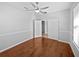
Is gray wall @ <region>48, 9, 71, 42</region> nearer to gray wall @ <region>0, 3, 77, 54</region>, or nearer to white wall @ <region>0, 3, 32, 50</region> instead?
gray wall @ <region>0, 3, 77, 54</region>

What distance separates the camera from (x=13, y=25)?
3.96 meters

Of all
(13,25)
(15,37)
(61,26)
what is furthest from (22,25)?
(61,26)

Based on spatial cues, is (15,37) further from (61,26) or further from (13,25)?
(61,26)

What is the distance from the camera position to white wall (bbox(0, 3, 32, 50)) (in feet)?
11.8

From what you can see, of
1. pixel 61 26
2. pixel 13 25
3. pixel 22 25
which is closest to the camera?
pixel 13 25

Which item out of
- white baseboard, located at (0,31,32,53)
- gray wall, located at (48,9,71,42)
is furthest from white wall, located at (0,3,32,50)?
gray wall, located at (48,9,71,42)

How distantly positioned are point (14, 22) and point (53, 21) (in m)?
1.63

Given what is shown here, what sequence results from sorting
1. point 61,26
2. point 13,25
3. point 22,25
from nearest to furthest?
point 13,25
point 22,25
point 61,26

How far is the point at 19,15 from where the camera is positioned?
4.07 metres

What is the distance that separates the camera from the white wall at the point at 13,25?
359cm

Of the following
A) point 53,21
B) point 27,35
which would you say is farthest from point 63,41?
point 27,35

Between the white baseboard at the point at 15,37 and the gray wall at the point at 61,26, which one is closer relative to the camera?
the white baseboard at the point at 15,37

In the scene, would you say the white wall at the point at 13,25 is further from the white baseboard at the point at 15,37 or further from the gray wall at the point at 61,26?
the gray wall at the point at 61,26

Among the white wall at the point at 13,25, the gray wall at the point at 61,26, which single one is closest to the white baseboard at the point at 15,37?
the white wall at the point at 13,25
